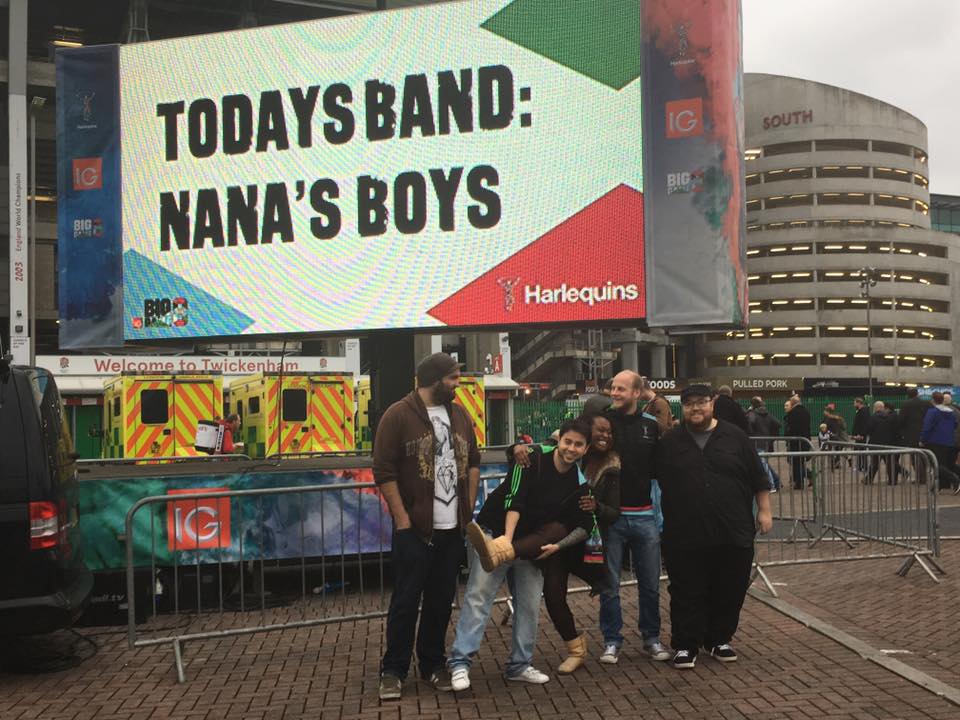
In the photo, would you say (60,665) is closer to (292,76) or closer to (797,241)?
(292,76)

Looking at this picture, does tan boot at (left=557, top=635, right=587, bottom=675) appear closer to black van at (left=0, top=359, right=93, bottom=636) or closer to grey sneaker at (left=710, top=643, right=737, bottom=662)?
grey sneaker at (left=710, top=643, right=737, bottom=662)

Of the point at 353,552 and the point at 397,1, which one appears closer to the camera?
the point at 353,552

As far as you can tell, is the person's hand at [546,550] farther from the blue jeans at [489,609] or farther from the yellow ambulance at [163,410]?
the yellow ambulance at [163,410]

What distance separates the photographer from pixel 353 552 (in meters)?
9.06

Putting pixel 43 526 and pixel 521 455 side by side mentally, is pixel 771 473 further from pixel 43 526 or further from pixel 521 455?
pixel 43 526

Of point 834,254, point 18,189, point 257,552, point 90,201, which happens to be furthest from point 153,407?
point 834,254

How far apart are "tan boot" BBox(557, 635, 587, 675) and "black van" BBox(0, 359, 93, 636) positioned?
3132 millimetres

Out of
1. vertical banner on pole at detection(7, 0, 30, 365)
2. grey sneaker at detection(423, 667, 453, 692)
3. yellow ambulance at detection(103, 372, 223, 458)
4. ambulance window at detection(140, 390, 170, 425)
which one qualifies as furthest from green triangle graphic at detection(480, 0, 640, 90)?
vertical banner on pole at detection(7, 0, 30, 365)

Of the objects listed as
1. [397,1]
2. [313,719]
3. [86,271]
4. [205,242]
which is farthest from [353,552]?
[397,1]

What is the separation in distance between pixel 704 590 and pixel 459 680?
175 centimetres

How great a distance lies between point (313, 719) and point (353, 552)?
3481mm

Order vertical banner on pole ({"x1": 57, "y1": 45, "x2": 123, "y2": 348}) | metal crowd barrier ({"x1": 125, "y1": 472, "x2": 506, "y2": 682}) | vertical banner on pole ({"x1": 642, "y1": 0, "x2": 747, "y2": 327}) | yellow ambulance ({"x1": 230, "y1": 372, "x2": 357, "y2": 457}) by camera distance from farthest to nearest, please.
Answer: yellow ambulance ({"x1": 230, "y1": 372, "x2": 357, "y2": 457}) < vertical banner on pole ({"x1": 57, "y1": 45, "x2": 123, "y2": 348}) < vertical banner on pole ({"x1": 642, "y1": 0, "x2": 747, "y2": 327}) < metal crowd barrier ({"x1": 125, "y1": 472, "x2": 506, "y2": 682})

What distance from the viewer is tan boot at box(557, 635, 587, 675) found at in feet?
21.0

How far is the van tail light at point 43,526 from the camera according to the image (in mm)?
6344
